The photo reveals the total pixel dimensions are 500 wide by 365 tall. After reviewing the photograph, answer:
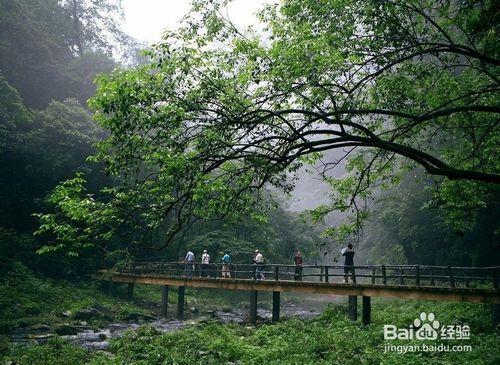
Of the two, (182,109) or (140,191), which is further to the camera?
(140,191)

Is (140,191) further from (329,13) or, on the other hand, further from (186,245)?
(186,245)

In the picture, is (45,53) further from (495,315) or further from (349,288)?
(495,315)

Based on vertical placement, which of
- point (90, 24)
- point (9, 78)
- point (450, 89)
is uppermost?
point (90, 24)

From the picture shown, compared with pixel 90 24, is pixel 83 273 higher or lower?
lower

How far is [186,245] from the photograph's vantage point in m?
37.4

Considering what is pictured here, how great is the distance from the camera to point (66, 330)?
19125 millimetres

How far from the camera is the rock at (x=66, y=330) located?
62.1 ft

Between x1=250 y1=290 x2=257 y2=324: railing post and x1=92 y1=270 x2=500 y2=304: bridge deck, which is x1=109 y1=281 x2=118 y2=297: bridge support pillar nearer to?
x1=92 y1=270 x2=500 y2=304: bridge deck

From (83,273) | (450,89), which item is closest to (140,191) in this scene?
(450,89)

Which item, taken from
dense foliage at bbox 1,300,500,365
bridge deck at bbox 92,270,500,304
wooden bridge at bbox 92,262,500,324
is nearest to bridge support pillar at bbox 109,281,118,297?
wooden bridge at bbox 92,262,500,324

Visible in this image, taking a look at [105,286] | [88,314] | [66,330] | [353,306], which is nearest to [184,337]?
[66,330]

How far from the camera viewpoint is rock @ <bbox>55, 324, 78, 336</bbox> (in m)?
18.9

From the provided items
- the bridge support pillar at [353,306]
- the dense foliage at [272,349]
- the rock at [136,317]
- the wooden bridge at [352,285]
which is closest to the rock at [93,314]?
the rock at [136,317]

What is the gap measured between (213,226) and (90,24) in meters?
31.8
